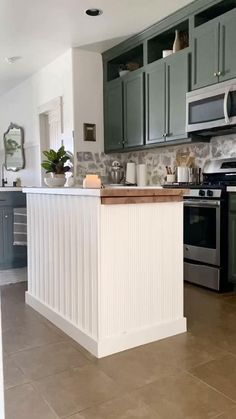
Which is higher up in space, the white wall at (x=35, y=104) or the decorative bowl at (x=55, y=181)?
the white wall at (x=35, y=104)

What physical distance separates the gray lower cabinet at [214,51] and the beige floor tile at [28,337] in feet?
8.33

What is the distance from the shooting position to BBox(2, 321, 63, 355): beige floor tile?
2.19m

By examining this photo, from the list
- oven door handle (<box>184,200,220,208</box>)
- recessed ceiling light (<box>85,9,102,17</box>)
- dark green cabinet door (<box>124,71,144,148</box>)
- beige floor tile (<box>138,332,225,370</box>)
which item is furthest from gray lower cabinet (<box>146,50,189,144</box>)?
beige floor tile (<box>138,332,225,370</box>)

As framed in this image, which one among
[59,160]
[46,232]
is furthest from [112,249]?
[59,160]

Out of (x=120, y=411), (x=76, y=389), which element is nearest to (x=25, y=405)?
(x=76, y=389)

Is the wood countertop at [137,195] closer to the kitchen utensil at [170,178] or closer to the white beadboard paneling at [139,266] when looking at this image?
the white beadboard paneling at [139,266]

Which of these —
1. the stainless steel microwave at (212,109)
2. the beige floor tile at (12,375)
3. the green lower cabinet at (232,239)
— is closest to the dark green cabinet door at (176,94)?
the stainless steel microwave at (212,109)

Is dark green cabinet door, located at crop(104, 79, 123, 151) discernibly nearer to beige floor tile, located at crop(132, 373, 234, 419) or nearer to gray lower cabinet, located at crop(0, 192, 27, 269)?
gray lower cabinet, located at crop(0, 192, 27, 269)

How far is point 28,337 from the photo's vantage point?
2.31m

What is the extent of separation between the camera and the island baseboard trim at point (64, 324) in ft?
6.89

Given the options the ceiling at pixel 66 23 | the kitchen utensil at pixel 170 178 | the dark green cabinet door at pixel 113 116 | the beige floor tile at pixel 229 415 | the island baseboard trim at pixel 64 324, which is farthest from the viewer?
the dark green cabinet door at pixel 113 116

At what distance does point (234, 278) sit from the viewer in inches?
125

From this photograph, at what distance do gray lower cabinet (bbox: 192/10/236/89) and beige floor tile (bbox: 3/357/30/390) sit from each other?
9.13ft

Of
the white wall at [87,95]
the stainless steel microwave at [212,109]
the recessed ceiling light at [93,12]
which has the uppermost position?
the recessed ceiling light at [93,12]
